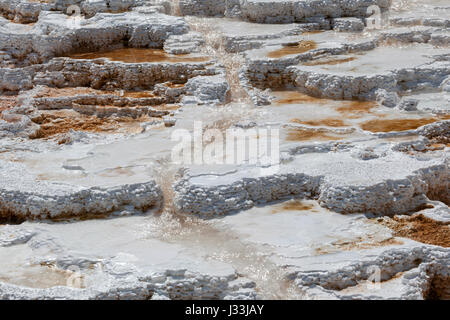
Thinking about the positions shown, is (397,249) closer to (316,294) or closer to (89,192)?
(316,294)

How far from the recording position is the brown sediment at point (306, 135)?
12797mm

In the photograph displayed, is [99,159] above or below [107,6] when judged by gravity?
below

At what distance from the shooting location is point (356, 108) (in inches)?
576

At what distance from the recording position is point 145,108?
51.2 ft

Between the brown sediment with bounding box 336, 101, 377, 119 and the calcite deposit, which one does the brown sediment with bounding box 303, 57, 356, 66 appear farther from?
the brown sediment with bounding box 336, 101, 377, 119

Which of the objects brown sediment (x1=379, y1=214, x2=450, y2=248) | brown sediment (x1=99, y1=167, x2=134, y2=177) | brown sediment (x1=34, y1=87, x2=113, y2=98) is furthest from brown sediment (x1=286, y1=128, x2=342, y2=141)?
brown sediment (x1=34, y1=87, x2=113, y2=98)

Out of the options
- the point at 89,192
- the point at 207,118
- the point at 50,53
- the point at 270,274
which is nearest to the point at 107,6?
the point at 50,53

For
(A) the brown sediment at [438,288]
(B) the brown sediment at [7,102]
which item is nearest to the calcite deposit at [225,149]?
(A) the brown sediment at [438,288]

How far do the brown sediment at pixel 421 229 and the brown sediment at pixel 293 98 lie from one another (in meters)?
5.28

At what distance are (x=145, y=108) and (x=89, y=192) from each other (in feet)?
16.1

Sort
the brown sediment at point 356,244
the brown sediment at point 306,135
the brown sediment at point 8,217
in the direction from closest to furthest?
the brown sediment at point 356,244
the brown sediment at point 8,217
the brown sediment at point 306,135

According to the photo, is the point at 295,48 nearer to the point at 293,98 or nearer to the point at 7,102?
the point at 293,98

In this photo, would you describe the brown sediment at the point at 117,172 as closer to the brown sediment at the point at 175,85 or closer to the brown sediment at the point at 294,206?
the brown sediment at the point at 294,206

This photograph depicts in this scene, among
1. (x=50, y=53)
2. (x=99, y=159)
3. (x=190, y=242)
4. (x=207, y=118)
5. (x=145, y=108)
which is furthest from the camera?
(x=50, y=53)
